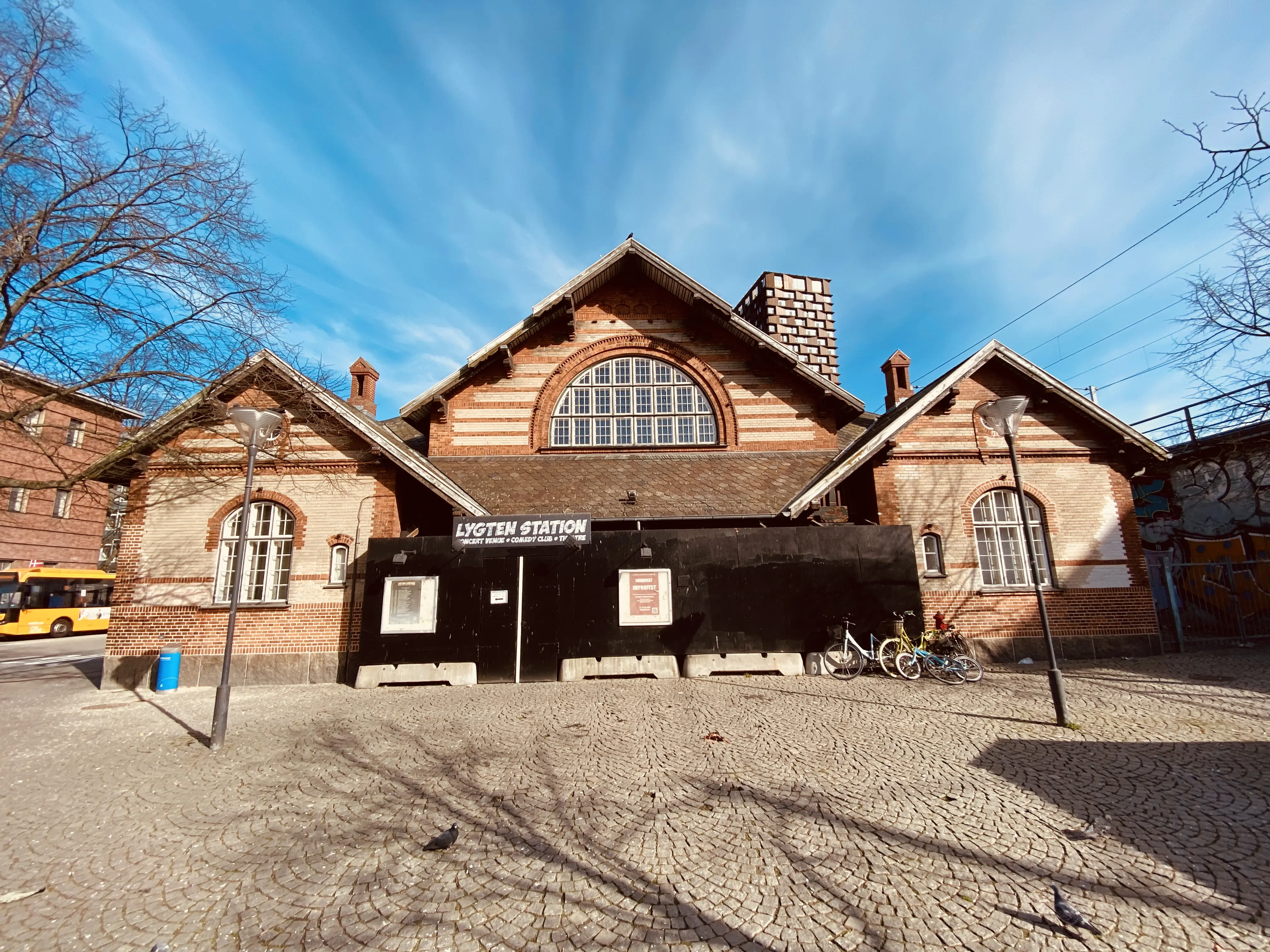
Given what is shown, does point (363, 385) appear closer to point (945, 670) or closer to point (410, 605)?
point (410, 605)

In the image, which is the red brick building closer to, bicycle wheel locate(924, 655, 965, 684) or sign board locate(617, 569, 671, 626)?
bicycle wheel locate(924, 655, 965, 684)

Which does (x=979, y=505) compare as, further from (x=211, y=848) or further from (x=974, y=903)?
(x=211, y=848)

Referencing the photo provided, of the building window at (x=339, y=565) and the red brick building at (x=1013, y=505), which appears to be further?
the red brick building at (x=1013, y=505)

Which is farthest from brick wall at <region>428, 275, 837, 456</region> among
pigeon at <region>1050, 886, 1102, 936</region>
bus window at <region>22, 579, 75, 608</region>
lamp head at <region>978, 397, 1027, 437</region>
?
bus window at <region>22, 579, 75, 608</region>

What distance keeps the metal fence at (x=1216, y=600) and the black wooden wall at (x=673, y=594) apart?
755 centimetres

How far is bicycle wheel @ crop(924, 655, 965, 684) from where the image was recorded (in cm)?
1024

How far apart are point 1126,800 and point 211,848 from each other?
312 inches

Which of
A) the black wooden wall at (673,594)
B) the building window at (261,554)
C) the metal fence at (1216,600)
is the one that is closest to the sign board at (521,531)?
the black wooden wall at (673,594)

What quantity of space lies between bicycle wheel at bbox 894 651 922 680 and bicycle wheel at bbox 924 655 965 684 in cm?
21

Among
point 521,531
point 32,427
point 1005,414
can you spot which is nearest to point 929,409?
point 1005,414

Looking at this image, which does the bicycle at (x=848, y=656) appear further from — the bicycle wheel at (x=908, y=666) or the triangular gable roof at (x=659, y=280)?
the triangular gable roof at (x=659, y=280)

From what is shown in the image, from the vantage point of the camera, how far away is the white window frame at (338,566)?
11.9 metres

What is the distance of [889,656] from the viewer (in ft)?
36.3

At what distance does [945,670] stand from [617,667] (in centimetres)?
635
